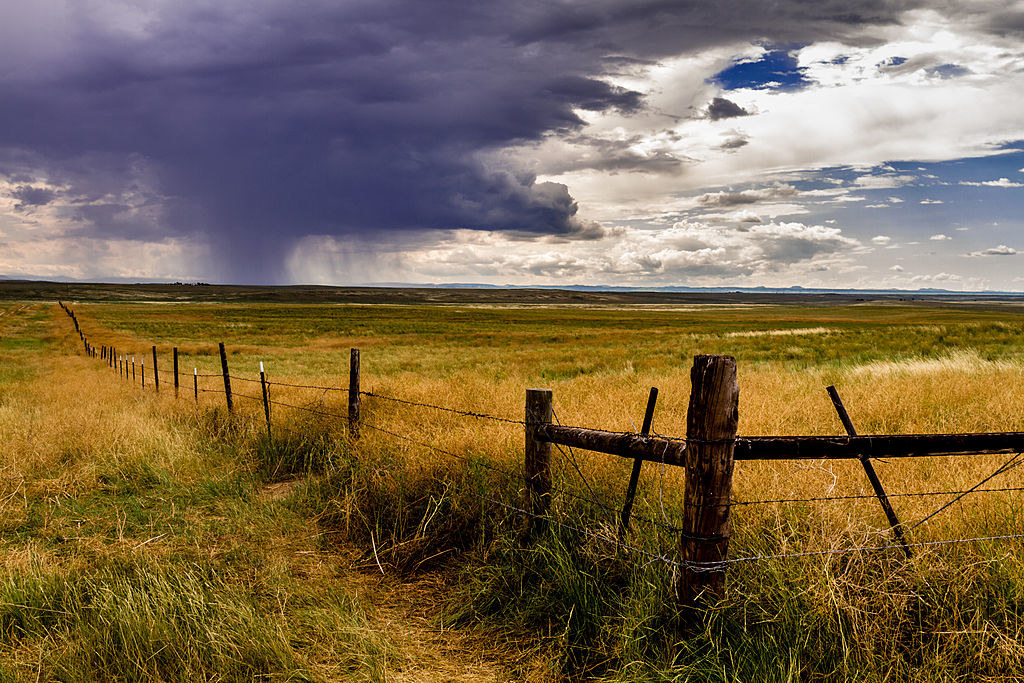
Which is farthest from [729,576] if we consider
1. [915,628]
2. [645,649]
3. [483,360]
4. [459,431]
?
[483,360]

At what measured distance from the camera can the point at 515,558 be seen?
4.67 meters

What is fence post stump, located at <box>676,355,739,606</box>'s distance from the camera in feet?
10.6

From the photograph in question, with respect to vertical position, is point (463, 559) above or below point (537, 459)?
below

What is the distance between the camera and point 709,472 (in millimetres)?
3264

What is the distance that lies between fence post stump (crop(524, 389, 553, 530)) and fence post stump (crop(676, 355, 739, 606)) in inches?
58.3

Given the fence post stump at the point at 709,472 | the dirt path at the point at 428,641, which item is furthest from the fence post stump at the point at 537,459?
the fence post stump at the point at 709,472

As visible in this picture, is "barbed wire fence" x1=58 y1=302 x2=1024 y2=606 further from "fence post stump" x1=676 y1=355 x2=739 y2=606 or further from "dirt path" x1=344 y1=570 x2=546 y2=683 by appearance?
"dirt path" x1=344 y1=570 x2=546 y2=683

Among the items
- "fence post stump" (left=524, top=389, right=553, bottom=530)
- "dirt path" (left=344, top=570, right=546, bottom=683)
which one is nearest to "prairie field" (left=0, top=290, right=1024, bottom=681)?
"dirt path" (left=344, top=570, right=546, bottom=683)

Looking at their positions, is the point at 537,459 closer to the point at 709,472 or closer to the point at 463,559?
the point at 463,559

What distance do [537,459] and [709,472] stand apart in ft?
5.62

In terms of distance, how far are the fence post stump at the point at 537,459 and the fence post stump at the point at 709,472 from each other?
1.48 m

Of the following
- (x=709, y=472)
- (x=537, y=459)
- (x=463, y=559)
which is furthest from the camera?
(x=463, y=559)

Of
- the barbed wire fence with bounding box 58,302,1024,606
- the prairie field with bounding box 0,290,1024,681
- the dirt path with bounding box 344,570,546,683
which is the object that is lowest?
the dirt path with bounding box 344,570,546,683

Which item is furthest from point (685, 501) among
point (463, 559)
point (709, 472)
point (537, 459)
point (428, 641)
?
point (463, 559)
